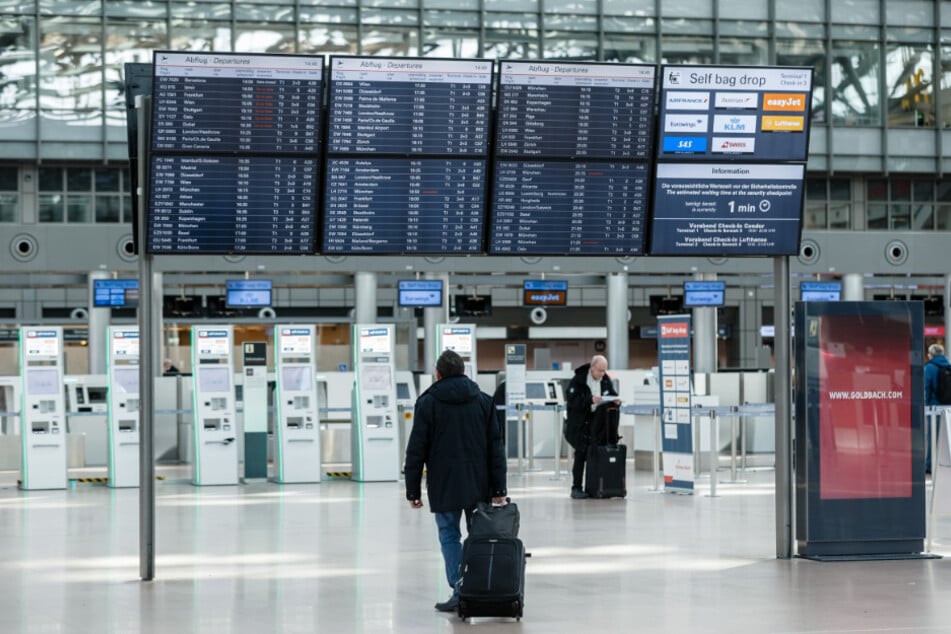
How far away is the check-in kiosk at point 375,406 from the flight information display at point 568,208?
360 inches

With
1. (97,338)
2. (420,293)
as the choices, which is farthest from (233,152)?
(97,338)

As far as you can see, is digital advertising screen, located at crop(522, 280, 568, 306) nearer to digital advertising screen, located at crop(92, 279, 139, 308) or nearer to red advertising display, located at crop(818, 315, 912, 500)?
digital advertising screen, located at crop(92, 279, 139, 308)

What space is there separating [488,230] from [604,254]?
83cm

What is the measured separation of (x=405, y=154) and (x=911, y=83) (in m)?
28.1

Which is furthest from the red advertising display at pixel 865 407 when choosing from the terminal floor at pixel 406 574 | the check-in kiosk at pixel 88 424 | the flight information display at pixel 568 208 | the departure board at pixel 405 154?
the check-in kiosk at pixel 88 424

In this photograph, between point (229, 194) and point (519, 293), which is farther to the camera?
point (519, 293)

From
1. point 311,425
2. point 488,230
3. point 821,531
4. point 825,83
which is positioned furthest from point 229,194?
point 825,83

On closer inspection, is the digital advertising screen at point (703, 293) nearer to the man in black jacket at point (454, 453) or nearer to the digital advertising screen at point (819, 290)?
the digital advertising screen at point (819, 290)

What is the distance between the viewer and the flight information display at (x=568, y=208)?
10047 mm

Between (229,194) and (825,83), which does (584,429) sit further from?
(825,83)

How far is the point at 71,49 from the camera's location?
3216 cm

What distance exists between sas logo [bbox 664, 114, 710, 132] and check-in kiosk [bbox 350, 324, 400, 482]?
30.5 ft

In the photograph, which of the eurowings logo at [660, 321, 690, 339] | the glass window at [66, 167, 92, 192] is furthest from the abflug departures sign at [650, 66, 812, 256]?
the glass window at [66, 167, 92, 192]

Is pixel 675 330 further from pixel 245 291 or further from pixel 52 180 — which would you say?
pixel 52 180
